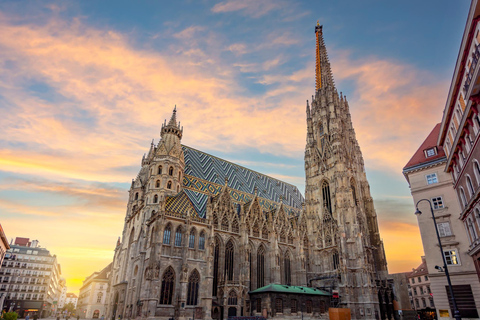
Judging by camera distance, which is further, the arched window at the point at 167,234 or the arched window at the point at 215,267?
the arched window at the point at 215,267

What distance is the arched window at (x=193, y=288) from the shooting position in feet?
125

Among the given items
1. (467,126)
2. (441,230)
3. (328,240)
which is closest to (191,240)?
(328,240)

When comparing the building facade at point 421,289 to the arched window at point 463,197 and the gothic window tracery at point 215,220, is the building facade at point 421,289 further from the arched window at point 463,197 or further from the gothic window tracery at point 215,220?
the gothic window tracery at point 215,220

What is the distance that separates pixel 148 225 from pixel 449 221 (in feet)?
117

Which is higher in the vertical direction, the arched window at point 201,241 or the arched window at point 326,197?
the arched window at point 326,197

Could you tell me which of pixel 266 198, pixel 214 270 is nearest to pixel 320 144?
pixel 266 198

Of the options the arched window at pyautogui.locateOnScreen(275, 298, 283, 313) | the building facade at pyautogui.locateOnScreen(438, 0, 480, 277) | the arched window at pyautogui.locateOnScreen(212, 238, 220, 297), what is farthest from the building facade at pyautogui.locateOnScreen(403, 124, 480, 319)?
the arched window at pyautogui.locateOnScreen(212, 238, 220, 297)

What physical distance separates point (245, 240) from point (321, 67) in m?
51.0

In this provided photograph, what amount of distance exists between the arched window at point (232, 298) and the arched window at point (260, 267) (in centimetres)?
672

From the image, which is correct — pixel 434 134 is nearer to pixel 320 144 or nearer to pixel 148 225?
pixel 320 144

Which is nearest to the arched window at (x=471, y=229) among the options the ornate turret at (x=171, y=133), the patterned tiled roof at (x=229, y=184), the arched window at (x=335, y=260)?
the arched window at (x=335, y=260)

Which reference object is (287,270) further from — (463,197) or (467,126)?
(467,126)

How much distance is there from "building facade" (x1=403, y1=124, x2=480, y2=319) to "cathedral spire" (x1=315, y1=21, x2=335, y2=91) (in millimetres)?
40368

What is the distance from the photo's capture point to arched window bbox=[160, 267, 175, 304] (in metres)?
36.4
